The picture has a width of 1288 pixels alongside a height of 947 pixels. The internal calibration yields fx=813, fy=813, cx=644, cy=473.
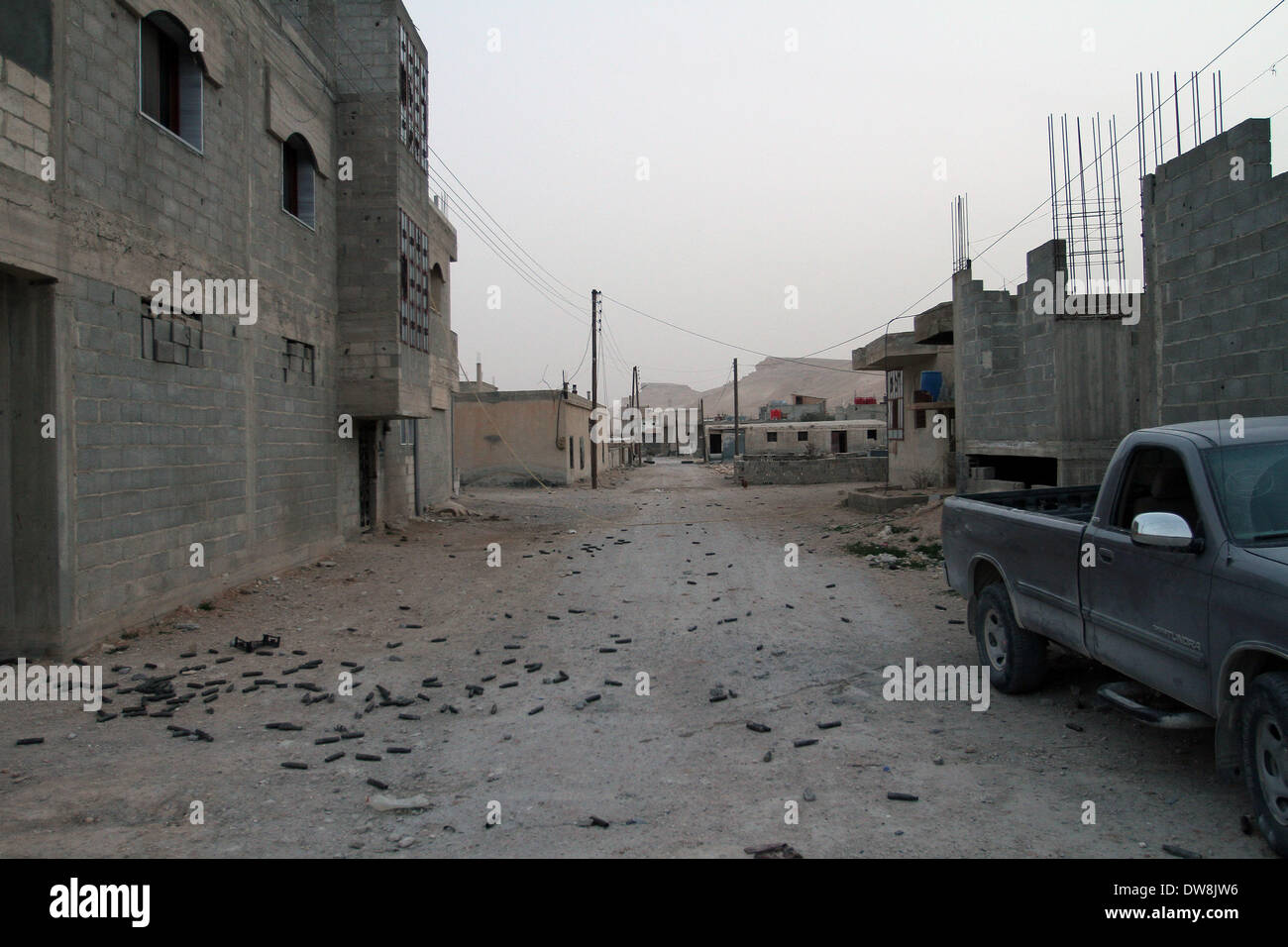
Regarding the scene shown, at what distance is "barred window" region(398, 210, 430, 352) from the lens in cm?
1571

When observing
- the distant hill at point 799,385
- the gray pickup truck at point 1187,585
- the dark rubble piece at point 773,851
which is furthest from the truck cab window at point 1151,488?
the distant hill at point 799,385

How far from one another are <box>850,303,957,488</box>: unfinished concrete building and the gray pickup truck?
15.2m

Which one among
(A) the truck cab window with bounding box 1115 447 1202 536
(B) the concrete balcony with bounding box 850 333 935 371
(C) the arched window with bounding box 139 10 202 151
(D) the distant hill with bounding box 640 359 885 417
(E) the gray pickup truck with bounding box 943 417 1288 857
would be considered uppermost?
(D) the distant hill with bounding box 640 359 885 417

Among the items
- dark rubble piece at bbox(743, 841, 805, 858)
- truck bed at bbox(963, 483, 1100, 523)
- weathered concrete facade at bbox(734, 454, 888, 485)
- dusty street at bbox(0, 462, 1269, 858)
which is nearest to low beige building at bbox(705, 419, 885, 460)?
weathered concrete facade at bbox(734, 454, 888, 485)

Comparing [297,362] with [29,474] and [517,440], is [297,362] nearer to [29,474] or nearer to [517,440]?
[29,474]

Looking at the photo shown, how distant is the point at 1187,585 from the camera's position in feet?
13.4

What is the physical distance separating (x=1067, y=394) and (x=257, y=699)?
1328cm

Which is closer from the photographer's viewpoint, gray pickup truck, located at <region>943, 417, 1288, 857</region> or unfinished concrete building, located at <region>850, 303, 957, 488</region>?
gray pickup truck, located at <region>943, 417, 1288, 857</region>

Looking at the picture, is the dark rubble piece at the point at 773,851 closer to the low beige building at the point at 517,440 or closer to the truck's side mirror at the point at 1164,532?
the truck's side mirror at the point at 1164,532

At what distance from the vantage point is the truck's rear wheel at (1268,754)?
3430 millimetres

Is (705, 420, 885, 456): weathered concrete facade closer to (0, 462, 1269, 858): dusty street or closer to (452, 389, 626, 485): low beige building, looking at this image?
(452, 389, 626, 485): low beige building

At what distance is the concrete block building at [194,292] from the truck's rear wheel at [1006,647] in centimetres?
806

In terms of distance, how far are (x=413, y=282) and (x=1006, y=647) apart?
1392 centimetres
